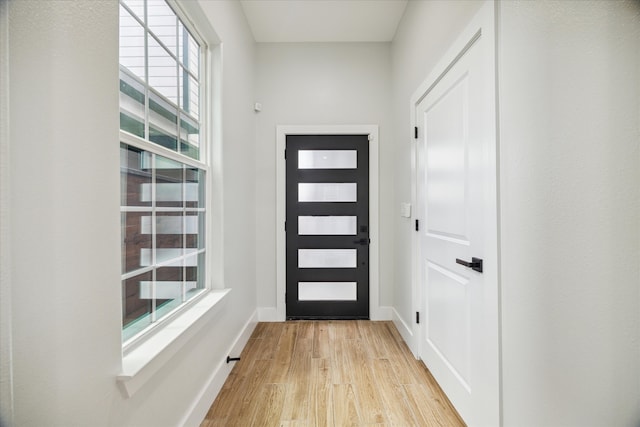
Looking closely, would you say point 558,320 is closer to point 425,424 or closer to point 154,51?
point 425,424

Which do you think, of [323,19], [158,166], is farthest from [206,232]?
[323,19]

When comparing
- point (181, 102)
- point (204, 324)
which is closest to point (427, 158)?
point (181, 102)

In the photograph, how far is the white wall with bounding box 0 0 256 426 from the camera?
2.22 ft

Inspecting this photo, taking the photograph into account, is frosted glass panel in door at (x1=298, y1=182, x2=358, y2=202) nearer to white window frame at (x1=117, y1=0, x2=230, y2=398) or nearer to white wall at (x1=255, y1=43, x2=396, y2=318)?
white wall at (x1=255, y1=43, x2=396, y2=318)

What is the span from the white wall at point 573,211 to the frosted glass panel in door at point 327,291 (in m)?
2.09

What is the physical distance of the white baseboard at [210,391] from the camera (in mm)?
1554

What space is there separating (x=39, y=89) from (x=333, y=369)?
2.20 meters

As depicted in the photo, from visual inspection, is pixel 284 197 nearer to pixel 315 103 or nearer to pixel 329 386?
pixel 315 103

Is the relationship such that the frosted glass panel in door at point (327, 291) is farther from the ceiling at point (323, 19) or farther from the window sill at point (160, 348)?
the ceiling at point (323, 19)

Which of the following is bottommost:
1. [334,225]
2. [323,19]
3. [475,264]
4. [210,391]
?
[210,391]

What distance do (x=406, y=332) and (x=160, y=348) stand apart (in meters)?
2.06

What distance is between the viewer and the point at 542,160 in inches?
42.1

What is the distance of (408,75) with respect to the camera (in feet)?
8.68

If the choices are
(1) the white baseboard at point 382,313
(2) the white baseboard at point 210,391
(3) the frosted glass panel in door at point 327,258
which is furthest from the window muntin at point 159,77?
(1) the white baseboard at point 382,313
